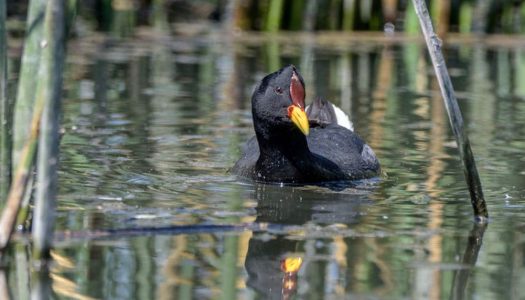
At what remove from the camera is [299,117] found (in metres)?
6.32

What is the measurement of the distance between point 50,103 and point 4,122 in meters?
0.41

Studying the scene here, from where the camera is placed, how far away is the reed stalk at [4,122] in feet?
14.1

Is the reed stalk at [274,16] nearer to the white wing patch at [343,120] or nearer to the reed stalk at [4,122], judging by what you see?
the white wing patch at [343,120]

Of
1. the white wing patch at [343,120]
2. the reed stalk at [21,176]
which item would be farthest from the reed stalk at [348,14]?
the reed stalk at [21,176]

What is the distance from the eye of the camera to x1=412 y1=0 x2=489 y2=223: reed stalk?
16.1 ft

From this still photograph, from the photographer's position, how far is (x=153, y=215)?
5531 millimetres

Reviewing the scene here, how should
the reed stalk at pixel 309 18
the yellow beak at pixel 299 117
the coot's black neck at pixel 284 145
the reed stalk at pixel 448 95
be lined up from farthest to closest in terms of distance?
the reed stalk at pixel 309 18 → the coot's black neck at pixel 284 145 → the yellow beak at pixel 299 117 → the reed stalk at pixel 448 95

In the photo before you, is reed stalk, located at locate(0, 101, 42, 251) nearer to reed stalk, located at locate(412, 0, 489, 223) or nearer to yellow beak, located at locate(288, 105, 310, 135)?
reed stalk, located at locate(412, 0, 489, 223)

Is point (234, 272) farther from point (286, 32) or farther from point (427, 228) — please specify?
point (286, 32)

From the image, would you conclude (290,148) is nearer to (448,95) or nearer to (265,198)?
(265,198)

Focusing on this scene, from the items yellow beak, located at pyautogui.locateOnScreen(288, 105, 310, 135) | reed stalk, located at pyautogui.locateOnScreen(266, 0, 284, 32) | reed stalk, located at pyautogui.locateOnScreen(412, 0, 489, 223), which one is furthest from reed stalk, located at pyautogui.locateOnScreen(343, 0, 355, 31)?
reed stalk, located at pyautogui.locateOnScreen(412, 0, 489, 223)

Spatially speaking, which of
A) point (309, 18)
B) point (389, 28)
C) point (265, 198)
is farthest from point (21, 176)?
point (389, 28)

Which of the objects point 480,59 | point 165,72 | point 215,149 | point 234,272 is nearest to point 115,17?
point 165,72

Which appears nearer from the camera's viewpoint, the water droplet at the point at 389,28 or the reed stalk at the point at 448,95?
the reed stalk at the point at 448,95
